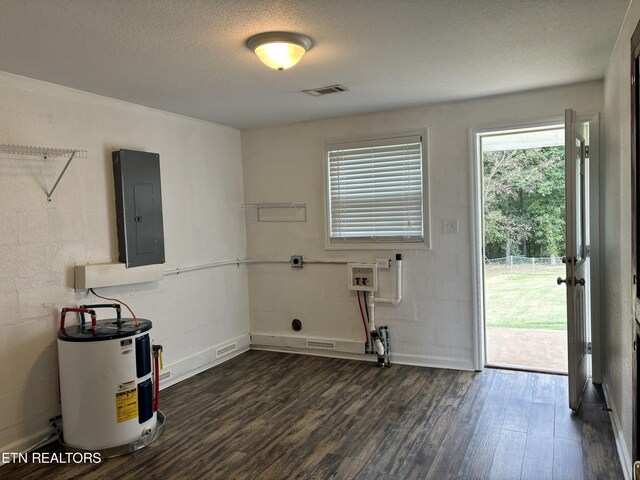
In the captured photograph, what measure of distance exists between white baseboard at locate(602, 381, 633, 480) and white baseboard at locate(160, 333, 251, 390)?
3239mm

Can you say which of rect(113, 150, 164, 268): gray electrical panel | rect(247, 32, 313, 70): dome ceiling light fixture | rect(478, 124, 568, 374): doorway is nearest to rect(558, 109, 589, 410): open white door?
rect(247, 32, 313, 70): dome ceiling light fixture

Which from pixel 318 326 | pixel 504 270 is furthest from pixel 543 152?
pixel 318 326

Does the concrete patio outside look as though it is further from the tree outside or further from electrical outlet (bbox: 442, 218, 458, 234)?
the tree outside

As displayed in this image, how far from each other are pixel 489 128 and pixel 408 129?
0.70 meters

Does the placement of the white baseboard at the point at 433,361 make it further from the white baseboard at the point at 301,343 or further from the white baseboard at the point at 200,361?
the white baseboard at the point at 200,361

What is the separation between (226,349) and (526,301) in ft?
15.8

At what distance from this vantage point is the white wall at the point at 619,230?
2375 millimetres

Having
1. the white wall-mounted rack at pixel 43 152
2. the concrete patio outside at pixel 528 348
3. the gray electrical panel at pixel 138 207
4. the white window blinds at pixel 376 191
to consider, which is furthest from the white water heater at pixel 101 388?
the concrete patio outside at pixel 528 348

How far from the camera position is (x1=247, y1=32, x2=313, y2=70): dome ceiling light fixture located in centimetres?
245

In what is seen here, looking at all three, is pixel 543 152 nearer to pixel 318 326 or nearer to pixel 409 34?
pixel 318 326

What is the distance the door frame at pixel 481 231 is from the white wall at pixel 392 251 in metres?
0.05

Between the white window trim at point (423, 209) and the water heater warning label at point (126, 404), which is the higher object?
the white window trim at point (423, 209)

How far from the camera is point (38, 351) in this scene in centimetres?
305

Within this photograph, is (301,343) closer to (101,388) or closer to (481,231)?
(481,231)
